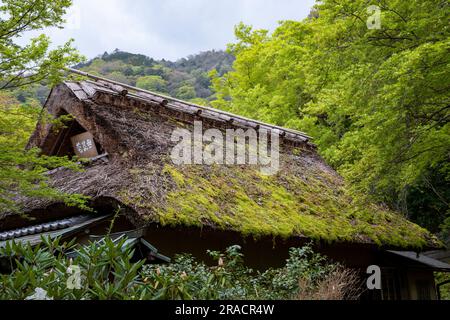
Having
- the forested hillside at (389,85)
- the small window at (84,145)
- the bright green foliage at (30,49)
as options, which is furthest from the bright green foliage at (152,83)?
the bright green foliage at (30,49)

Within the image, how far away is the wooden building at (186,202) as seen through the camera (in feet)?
18.6

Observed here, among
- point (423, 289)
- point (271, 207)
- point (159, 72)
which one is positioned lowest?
point (423, 289)

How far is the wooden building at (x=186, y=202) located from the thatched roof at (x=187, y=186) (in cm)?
2

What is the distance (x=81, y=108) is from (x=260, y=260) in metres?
3.97

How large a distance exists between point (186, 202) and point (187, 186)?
1.76 feet

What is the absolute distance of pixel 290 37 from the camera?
15219mm

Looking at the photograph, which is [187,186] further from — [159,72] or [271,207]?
[159,72]

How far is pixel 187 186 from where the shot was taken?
20.7 ft

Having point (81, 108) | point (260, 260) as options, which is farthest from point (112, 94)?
point (260, 260)

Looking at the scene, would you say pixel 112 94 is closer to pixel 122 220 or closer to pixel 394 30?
pixel 122 220

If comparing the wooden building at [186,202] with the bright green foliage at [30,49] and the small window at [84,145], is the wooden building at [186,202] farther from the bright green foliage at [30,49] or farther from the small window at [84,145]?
the bright green foliage at [30,49]

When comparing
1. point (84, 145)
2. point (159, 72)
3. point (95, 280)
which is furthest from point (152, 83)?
point (95, 280)

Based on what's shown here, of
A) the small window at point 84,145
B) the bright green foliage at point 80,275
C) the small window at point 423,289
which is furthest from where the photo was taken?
the small window at point 423,289
